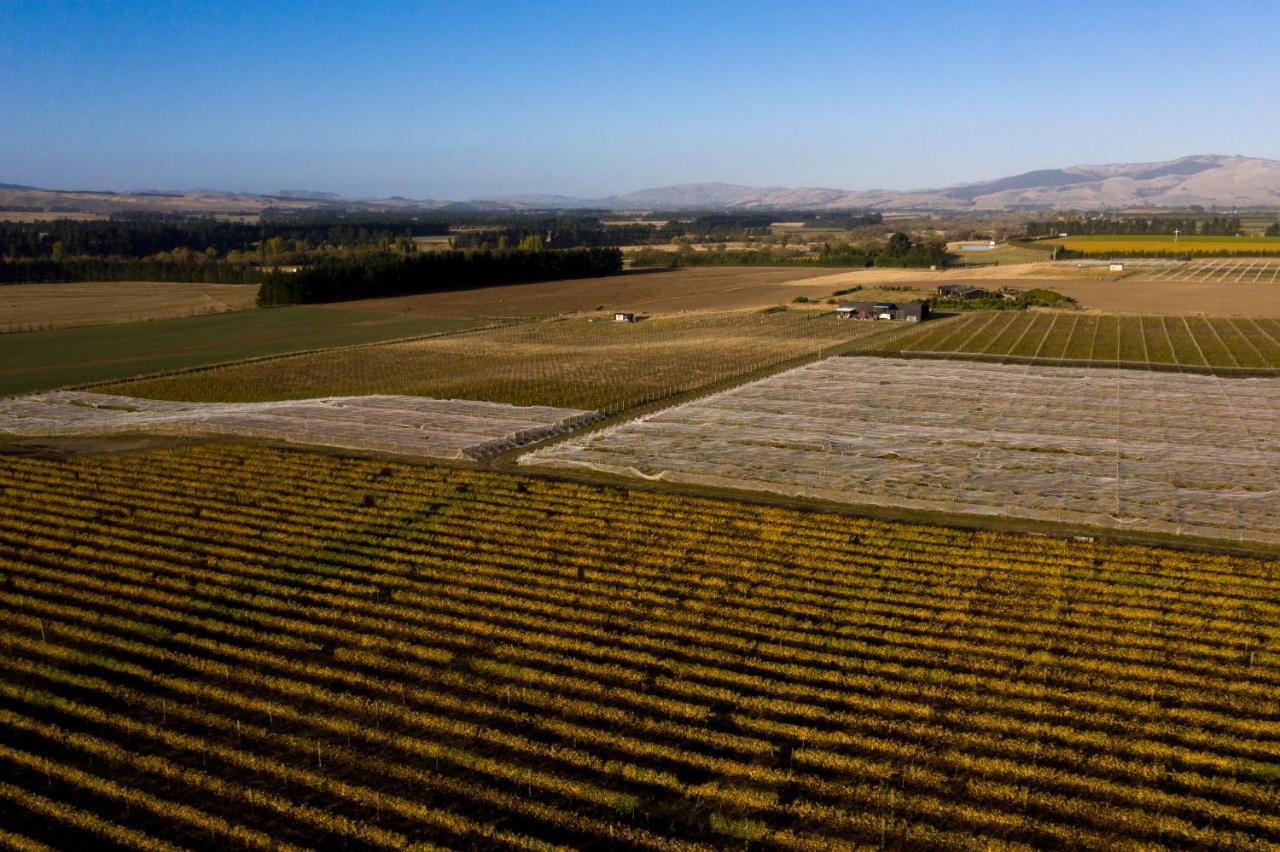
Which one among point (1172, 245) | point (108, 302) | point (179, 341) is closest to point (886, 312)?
point (179, 341)

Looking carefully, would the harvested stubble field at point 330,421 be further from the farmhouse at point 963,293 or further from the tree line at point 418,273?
the farmhouse at point 963,293

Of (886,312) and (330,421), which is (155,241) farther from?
(330,421)

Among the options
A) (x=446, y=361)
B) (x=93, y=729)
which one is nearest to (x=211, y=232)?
(x=446, y=361)

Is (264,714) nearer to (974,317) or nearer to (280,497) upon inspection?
(280,497)

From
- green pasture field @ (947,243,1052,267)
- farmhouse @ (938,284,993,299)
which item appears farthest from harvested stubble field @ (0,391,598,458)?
green pasture field @ (947,243,1052,267)

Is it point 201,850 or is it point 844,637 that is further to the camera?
point 844,637
